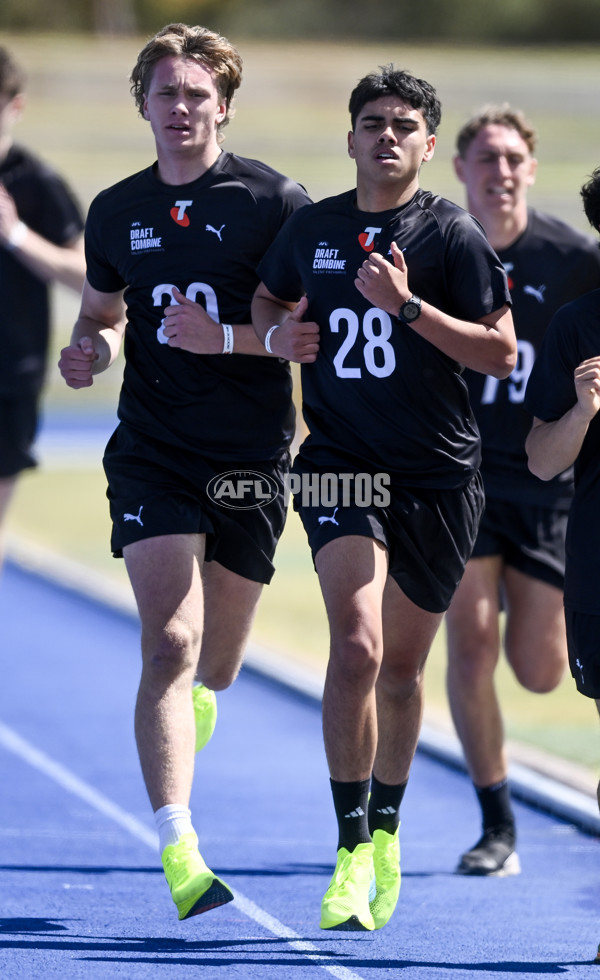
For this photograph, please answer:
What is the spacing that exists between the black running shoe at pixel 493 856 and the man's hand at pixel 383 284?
2.32 m

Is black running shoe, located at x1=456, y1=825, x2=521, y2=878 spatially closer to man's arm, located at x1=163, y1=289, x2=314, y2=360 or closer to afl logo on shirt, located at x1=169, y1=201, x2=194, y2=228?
man's arm, located at x1=163, y1=289, x2=314, y2=360

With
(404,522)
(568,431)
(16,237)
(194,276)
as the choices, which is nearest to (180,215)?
(194,276)

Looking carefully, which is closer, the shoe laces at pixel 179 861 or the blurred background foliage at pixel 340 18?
the shoe laces at pixel 179 861

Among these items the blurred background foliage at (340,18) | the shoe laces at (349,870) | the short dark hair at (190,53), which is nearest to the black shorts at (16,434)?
the short dark hair at (190,53)

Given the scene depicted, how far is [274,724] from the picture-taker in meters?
8.24

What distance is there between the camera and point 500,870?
18.4 ft

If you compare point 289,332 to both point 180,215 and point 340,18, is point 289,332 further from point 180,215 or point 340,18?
point 340,18

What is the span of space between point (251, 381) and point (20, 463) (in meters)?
2.76

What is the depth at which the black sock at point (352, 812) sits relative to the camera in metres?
4.43

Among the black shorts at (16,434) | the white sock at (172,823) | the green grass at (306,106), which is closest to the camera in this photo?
the white sock at (172,823)

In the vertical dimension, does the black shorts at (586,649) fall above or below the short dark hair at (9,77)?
below

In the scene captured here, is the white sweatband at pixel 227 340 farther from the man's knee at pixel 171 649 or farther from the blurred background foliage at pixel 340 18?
the blurred background foliage at pixel 340 18

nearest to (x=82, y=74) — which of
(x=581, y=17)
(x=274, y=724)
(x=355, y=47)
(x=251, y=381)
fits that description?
(x=355, y=47)

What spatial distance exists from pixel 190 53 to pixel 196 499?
1.33 metres
